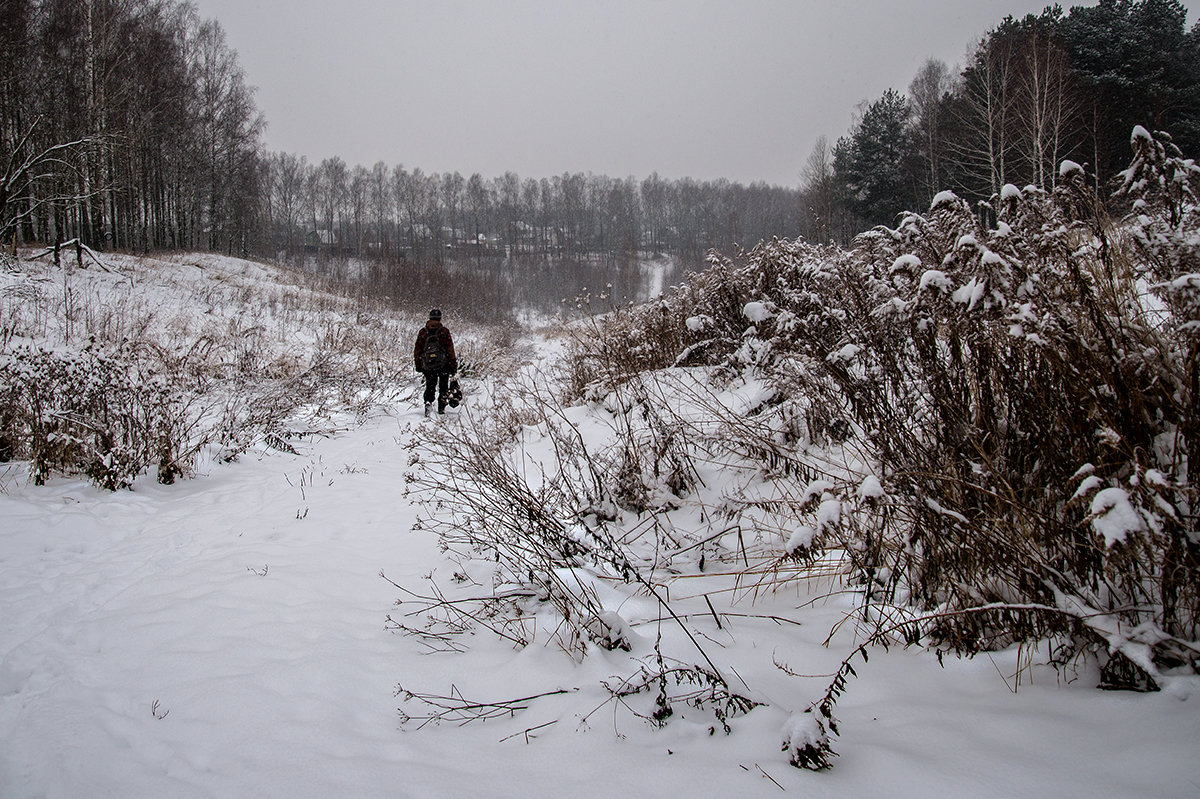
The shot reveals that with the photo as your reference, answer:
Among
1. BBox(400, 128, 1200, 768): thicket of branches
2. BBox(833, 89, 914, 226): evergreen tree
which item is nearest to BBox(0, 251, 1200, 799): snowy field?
BBox(400, 128, 1200, 768): thicket of branches

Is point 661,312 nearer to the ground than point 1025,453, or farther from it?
farther from it

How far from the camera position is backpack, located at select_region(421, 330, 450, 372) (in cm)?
924

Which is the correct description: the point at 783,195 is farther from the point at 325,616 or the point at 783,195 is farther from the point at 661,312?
the point at 325,616

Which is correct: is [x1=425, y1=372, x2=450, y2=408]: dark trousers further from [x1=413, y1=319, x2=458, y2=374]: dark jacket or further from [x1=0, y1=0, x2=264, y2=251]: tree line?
[x1=0, y1=0, x2=264, y2=251]: tree line

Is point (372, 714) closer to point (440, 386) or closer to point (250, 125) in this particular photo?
point (440, 386)

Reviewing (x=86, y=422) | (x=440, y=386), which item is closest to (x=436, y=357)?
(x=440, y=386)

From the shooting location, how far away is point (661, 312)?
21.9 ft

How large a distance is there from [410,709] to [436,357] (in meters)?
7.88

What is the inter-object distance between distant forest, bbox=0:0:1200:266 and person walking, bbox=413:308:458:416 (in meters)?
5.01

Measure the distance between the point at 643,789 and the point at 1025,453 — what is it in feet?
5.51

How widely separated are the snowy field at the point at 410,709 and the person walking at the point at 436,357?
20.1 ft

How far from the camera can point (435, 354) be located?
926 centimetres

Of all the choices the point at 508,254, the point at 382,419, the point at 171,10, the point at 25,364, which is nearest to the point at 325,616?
the point at 25,364

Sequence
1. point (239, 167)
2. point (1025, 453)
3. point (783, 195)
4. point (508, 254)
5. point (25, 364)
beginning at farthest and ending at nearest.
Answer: point (783, 195) → point (508, 254) → point (239, 167) → point (25, 364) → point (1025, 453)
